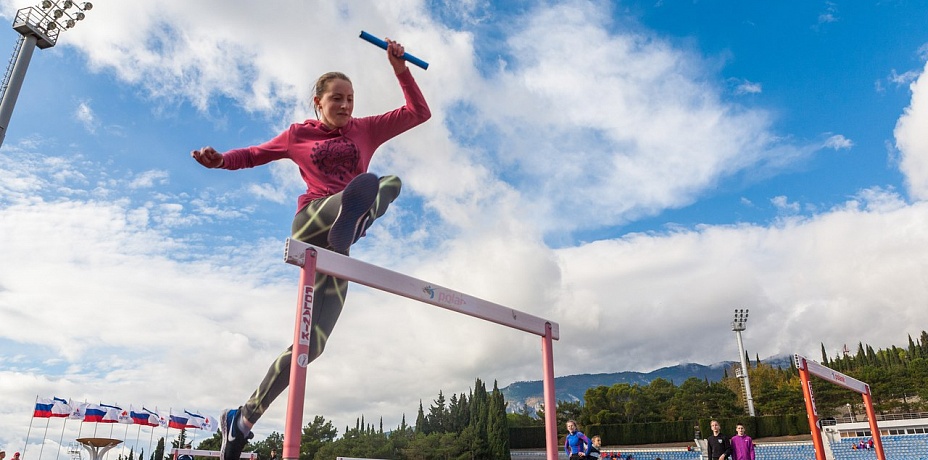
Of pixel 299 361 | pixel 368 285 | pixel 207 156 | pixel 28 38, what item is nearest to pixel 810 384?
pixel 368 285

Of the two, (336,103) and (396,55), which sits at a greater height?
(396,55)

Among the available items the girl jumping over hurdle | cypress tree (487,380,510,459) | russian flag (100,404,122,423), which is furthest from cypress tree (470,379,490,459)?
the girl jumping over hurdle

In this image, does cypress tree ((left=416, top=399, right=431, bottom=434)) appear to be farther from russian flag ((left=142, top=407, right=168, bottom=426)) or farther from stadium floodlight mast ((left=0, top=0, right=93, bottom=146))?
stadium floodlight mast ((left=0, top=0, right=93, bottom=146))

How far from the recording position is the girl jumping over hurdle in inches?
143

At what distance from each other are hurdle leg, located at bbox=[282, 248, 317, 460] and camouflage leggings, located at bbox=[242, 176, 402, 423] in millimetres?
324

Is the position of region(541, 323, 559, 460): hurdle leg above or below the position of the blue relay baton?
below

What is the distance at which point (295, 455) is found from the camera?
9.96 ft

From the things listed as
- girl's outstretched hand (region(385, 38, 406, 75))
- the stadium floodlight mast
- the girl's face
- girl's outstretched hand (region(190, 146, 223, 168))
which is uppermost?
the stadium floodlight mast

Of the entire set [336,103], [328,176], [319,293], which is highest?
[336,103]

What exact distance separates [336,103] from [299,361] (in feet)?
6.33

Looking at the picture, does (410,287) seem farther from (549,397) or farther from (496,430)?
(496,430)

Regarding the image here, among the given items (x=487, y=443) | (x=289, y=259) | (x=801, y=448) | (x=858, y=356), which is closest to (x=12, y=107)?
(x=289, y=259)

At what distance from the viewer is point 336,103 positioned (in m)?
4.24

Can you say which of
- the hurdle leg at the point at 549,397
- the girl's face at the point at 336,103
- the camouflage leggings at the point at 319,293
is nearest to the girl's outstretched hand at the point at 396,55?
the girl's face at the point at 336,103
